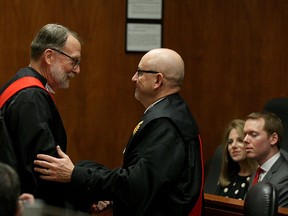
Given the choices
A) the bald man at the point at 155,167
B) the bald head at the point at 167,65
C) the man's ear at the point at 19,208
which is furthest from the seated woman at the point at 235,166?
the man's ear at the point at 19,208

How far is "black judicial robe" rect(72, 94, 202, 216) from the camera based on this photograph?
134 inches

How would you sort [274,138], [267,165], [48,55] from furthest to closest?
[274,138], [267,165], [48,55]

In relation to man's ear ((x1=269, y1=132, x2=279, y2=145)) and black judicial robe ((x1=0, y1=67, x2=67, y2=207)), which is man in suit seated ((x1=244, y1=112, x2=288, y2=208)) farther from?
black judicial robe ((x1=0, y1=67, x2=67, y2=207))

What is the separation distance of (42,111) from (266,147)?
1.75 metres

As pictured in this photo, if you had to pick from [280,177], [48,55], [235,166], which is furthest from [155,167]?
[235,166]

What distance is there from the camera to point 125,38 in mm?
5793

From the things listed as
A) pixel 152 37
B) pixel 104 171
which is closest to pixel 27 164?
pixel 104 171

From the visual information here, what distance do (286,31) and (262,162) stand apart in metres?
1.83

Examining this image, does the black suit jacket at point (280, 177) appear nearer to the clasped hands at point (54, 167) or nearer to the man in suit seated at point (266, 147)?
the man in suit seated at point (266, 147)

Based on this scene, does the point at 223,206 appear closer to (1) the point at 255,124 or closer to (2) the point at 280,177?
(2) the point at 280,177

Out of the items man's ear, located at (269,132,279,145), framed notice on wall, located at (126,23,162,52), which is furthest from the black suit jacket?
framed notice on wall, located at (126,23,162,52)

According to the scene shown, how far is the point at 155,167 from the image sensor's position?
11.2 feet

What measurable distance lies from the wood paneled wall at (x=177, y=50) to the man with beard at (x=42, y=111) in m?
1.96

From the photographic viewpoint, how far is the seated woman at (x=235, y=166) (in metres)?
4.95
